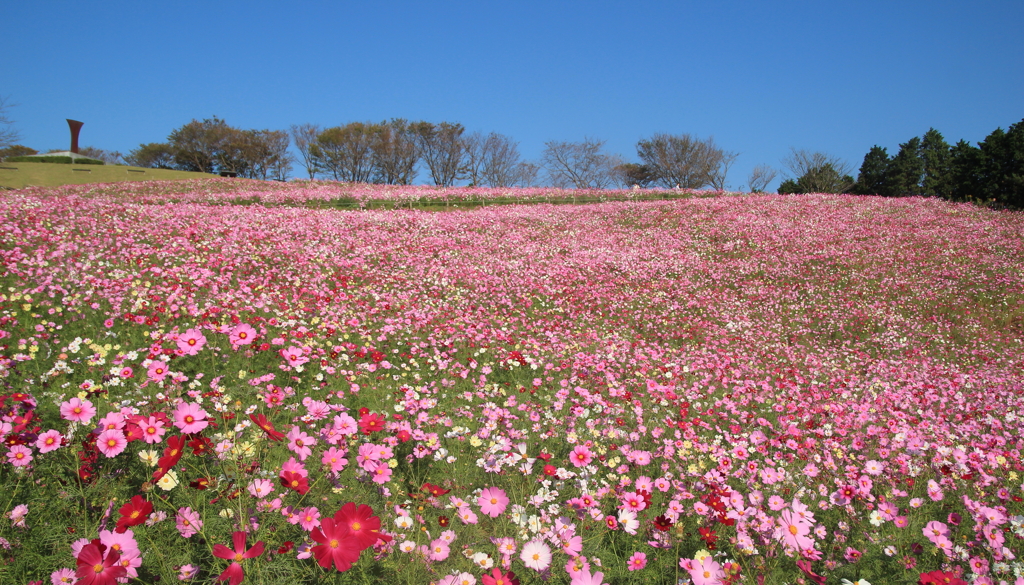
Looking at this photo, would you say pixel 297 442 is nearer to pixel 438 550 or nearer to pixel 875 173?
pixel 438 550

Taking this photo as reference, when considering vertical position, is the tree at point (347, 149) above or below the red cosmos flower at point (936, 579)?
above

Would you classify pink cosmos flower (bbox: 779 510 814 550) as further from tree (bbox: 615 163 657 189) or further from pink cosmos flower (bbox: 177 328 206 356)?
tree (bbox: 615 163 657 189)

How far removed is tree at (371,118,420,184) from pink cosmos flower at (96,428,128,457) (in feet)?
212

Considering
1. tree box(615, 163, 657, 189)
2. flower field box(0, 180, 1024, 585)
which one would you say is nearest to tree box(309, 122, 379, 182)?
tree box(615, 163, 657, 189)

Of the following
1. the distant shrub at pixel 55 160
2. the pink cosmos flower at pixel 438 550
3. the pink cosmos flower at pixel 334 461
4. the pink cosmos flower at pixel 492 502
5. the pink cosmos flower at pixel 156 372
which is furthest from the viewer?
the distant shrub at pixel 55 160

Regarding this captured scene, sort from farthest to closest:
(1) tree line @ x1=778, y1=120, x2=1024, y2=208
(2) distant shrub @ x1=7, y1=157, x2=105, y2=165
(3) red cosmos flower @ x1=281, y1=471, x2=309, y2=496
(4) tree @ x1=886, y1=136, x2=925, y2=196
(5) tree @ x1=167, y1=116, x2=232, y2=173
Answer: (5) tree @ x1=167, y1=116, x2=232, y2=173
(2) distant shrub @ x1=7, y1=157, x2=105, y2=165
(4) tree @ x1=886, y1=136, x2=925, y2=196
(1) tree line @ x1=778, y1=120, x2=1024, y2=208
(3) red cosmos flower @ x1=281, y1=471, x2=309, y2=496

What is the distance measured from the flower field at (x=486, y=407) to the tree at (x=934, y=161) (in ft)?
76.3

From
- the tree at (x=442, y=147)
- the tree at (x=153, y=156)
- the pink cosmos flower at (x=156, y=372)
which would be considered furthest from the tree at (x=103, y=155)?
the pink cosmos flower at (x=156, y=372)

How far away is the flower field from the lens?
2.14 meters

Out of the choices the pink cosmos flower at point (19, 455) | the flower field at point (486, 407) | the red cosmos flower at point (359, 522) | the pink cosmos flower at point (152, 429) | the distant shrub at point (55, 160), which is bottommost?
the flower field at point (486, 407)

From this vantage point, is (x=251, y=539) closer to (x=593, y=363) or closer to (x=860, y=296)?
(x=593, y=363)

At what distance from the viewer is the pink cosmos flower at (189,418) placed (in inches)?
74.0

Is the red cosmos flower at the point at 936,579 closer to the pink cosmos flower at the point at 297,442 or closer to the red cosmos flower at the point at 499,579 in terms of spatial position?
the red cosmos flower at the point at 499,579

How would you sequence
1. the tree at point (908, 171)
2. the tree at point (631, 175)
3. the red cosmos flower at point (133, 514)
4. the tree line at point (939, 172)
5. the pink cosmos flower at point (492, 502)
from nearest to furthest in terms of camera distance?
the red cosmos flower at point (133, 514) → the pink cosmos flower at point (492, 502) → the tree line at point (939, 172) → the tree at point (908, 171) → the tree at point (631, 175)
